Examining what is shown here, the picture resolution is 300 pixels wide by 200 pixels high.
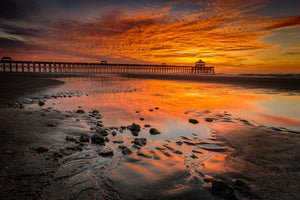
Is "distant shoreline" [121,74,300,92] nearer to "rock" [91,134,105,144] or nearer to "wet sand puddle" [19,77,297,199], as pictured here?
"wet sand puddle" [19,77,297,199]

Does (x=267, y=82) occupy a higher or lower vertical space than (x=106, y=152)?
→ higher

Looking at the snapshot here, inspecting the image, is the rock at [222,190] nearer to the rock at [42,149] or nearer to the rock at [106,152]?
the rock at [106,152]

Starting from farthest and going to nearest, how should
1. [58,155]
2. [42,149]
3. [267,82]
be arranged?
[267,82] → [42,149] → [58,155]

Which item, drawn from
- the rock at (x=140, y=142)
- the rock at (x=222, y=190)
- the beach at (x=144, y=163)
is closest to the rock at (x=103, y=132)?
the beach at (x=144, y=163)

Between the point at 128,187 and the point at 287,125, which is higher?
the point at 287,125

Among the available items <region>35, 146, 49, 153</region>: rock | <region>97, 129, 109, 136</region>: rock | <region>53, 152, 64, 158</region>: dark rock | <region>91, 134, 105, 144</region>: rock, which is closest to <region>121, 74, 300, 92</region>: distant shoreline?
<region>97, 129, 109, 136</region>: rock

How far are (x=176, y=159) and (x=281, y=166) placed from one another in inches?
83.0

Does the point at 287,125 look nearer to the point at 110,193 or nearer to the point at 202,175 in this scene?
the point at 202,175

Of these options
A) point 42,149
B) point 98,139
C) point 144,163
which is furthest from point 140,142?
point 42,149

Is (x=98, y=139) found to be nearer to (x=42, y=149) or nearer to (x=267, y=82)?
(x=42, y=149)

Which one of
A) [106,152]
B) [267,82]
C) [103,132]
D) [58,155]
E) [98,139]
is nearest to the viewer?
[58,155]

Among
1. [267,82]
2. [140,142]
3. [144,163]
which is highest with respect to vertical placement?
[267,82]

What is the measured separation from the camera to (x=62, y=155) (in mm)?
3402

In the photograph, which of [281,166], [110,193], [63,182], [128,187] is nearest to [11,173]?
[63,182]
